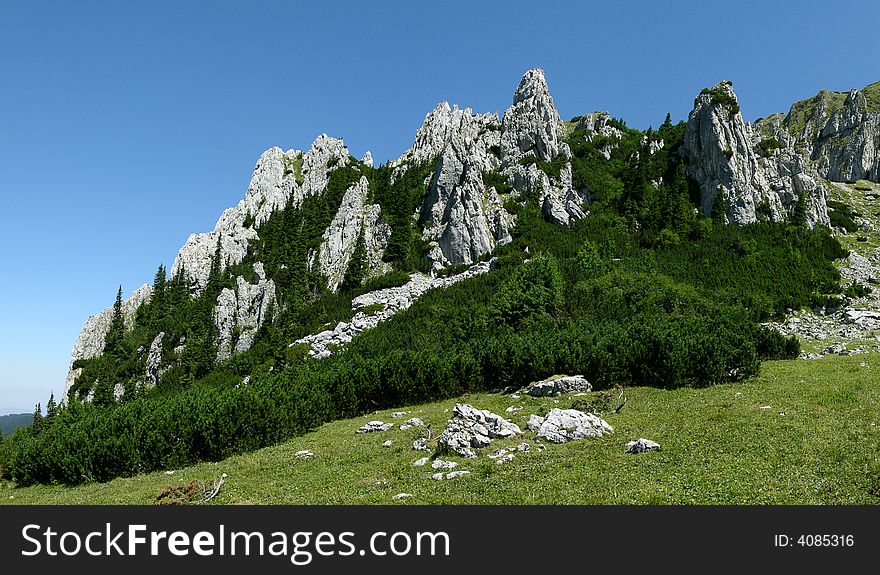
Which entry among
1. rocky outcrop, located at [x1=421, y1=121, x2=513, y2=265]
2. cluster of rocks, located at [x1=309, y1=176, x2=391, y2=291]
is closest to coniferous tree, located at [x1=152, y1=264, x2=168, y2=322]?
cluster of rocks, located at [x1=309, y1=176, x2=391, y2=291]

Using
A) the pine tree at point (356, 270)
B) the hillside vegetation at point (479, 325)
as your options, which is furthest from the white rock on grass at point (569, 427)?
the pine tree at point (356, 270)

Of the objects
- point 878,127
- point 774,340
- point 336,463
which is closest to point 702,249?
point 774,340

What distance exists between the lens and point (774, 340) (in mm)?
47594

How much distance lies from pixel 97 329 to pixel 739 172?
189 metres

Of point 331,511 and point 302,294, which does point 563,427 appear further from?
point 302,294

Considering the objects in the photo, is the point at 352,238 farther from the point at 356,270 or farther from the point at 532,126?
the point at 532,126

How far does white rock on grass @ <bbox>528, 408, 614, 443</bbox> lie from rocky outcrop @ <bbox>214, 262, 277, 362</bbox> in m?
103

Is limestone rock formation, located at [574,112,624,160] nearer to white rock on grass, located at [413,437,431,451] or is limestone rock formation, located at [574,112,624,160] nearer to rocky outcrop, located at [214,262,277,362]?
rocky outcrop, located at [214,262,277,362]

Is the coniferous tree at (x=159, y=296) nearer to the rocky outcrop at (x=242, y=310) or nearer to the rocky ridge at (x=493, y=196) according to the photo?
the rocky ridge at (x=493, y=196)

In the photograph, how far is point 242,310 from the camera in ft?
406

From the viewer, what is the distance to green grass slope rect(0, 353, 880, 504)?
14.7 metres

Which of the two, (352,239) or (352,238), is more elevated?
(352,238)

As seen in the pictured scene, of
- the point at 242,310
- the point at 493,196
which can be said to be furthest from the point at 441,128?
the point at 242,310

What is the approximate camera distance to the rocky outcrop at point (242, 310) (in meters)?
117
